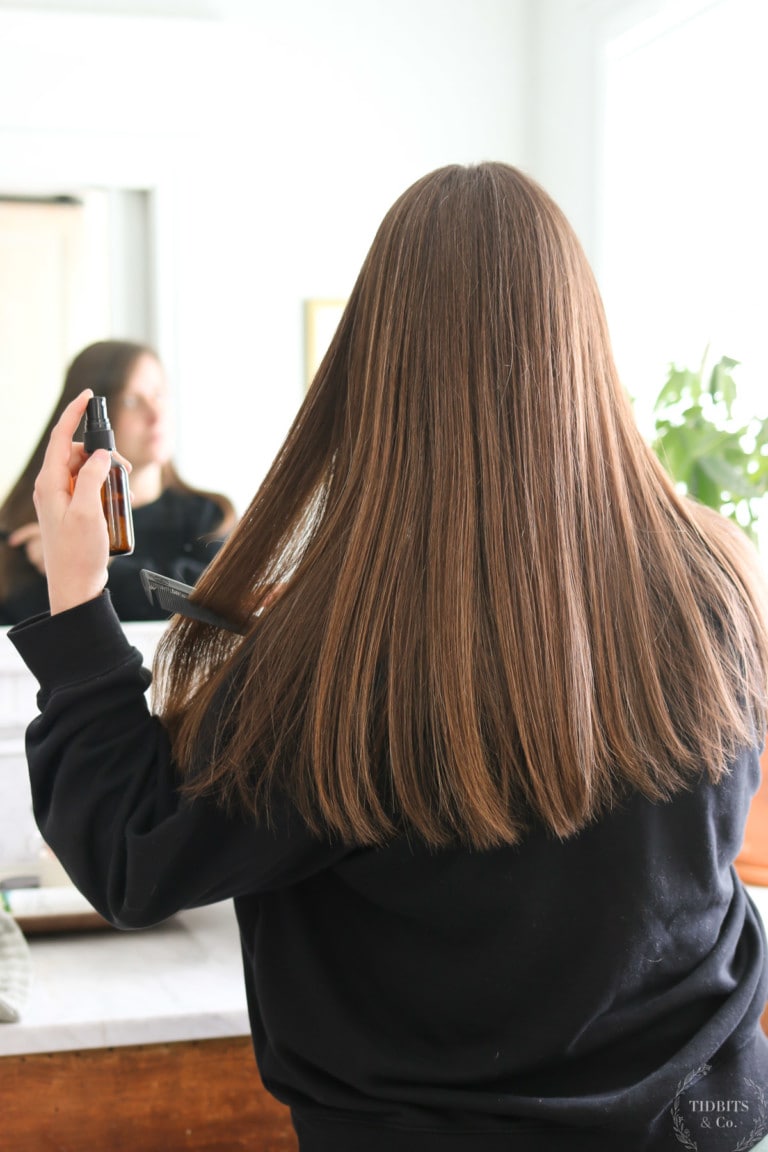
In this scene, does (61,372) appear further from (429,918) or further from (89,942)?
(429,918)

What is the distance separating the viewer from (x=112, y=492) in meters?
0.79

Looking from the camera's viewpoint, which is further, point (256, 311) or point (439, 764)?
point (256, 311)

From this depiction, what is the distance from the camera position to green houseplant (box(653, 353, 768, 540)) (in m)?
1.65

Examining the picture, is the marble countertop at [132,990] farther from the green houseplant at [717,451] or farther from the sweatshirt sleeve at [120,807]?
the green houseplant at [717,451]

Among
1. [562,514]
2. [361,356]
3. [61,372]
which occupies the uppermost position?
[61,372]

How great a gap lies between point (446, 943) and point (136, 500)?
1.80 meters

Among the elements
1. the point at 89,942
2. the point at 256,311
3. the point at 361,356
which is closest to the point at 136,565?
the point at 256,311

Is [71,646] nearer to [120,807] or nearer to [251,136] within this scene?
[120,807]

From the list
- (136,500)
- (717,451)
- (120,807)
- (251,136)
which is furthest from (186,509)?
(120,807)

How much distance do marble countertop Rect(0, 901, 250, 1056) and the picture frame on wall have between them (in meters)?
1.49

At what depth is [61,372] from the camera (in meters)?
2.33

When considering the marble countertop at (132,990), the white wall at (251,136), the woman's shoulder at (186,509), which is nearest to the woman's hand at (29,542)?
the woman's shoulder at (186,509)

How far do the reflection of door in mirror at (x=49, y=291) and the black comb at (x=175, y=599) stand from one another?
167cm

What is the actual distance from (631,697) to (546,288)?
27cm
